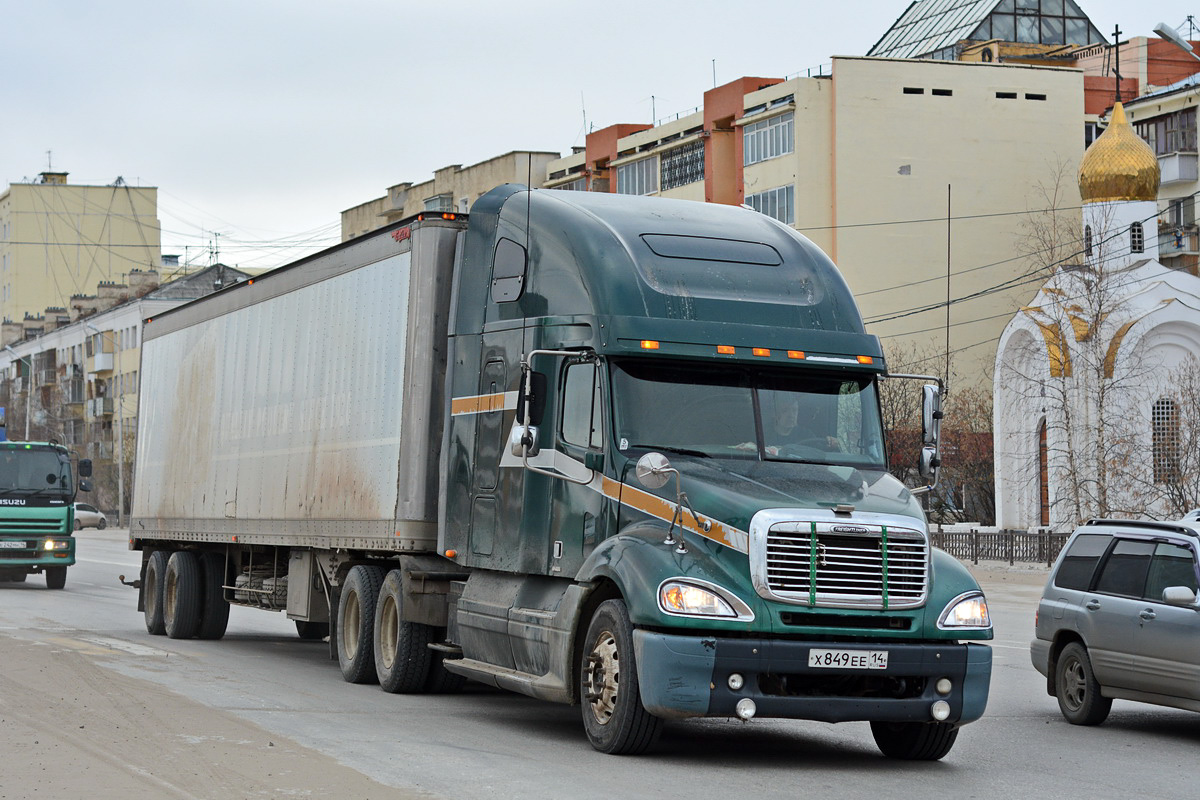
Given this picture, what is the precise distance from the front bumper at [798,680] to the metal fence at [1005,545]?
35.2 meters

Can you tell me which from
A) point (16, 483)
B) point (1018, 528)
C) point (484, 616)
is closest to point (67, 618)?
point (16, 483)

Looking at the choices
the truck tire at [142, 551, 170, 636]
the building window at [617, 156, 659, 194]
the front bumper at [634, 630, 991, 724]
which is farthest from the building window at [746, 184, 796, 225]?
the front bumper at [634, 630, 991, 724]

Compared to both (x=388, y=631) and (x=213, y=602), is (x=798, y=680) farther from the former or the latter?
(x=213, y=602)

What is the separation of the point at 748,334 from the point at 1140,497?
124 ft

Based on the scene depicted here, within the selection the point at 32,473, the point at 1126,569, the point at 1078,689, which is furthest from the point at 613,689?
the point at 32,473

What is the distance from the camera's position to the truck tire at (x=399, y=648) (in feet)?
48.0

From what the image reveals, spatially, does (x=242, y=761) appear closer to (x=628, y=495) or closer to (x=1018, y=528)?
(x=628, y=495)

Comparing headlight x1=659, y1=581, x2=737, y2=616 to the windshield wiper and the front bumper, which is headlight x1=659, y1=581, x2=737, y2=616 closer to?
the front bumper

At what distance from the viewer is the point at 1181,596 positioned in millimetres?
13109

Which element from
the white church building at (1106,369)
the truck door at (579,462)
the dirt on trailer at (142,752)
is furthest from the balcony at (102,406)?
the truck door at (579,462)

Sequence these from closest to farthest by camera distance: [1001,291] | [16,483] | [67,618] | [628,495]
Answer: [628,495] < [67,618] < [16,483] < [1001,291]

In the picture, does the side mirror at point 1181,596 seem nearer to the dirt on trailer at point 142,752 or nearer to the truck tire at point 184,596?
the dirt on trailer at point 142,752

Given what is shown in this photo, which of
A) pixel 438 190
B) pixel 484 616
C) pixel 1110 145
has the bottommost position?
pixel 484 616

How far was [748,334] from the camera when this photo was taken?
39.0 ft
